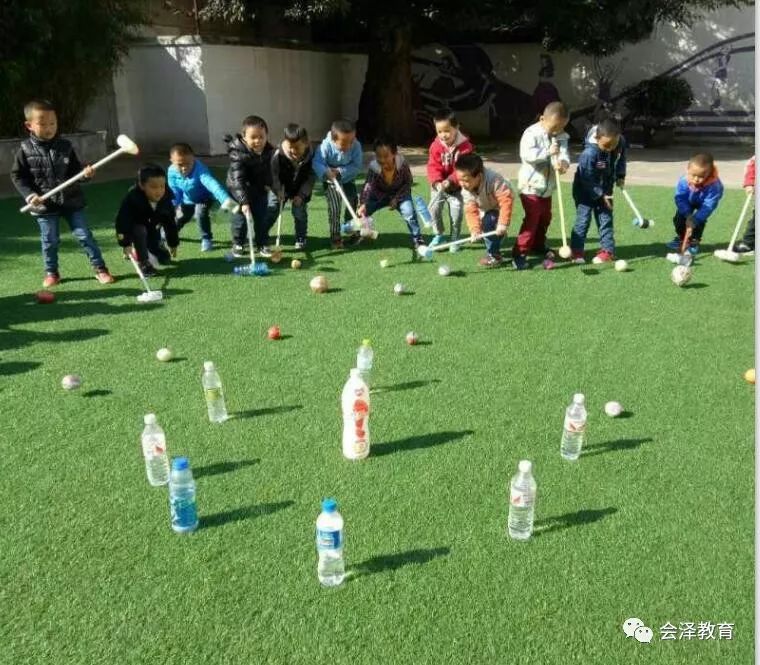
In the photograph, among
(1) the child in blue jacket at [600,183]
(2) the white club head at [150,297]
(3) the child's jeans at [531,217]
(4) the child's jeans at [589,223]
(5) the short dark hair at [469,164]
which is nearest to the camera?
(2) the white club head at [150,297]

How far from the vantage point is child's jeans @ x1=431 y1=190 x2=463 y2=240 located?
26.9 ft

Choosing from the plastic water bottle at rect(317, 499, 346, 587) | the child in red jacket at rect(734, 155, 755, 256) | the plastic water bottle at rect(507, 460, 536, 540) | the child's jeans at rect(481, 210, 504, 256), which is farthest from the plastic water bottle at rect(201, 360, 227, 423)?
the child in red jacket at rect(734, 155, 755, 256)

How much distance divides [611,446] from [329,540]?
1897mm

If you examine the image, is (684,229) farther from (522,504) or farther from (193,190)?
(522,504)

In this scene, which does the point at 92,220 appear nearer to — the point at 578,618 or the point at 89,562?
the point at 89,562

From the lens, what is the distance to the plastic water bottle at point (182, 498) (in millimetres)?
3078

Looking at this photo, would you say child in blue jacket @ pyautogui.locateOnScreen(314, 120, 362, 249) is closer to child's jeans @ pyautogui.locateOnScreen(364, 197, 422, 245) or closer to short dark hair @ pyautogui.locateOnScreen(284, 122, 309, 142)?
short dark hair @ pyautogui.locateOnScreen(284, 122, 309, 142)

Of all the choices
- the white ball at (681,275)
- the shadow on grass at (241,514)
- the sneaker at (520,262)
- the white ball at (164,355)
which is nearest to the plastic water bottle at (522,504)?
the shadow on grass at (241,514)

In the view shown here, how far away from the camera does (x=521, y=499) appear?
3037mm

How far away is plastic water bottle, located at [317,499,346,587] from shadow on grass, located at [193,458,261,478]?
3.04ft

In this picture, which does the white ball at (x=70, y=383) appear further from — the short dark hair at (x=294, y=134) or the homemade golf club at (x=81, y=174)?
the short dark hair at (x=294, y=134)

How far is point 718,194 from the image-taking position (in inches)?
302

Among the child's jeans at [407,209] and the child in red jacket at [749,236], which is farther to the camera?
the child's jeans at [407,209]

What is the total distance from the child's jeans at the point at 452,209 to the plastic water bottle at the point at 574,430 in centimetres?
489
